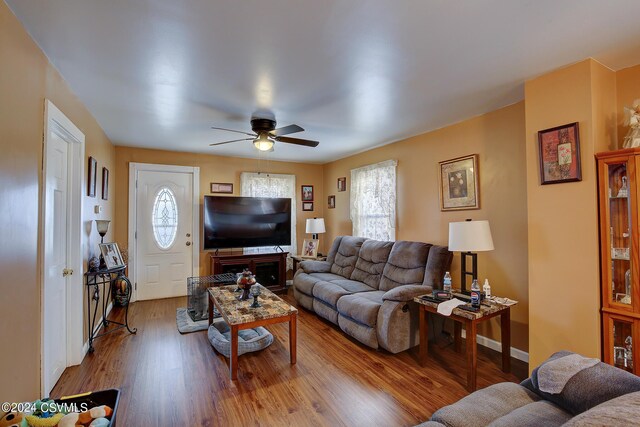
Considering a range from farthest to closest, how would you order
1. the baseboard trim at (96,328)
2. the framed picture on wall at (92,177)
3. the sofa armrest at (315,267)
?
the sofa armrest at (315,267), the framed picture on wall at (92,177), the baseboard trim at (96,328)

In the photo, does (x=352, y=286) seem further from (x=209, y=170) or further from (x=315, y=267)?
(x=209, y=170)

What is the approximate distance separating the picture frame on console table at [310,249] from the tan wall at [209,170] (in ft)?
1.63

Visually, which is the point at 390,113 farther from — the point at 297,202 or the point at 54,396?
the point at 54,396

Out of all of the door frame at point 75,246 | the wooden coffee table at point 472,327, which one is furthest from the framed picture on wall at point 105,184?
the wooden coffee table at point 472,327

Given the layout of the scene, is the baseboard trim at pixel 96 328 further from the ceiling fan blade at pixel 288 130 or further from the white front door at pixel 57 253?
the ceiling fan blade at pixel 288 130

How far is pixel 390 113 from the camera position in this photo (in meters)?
3.21

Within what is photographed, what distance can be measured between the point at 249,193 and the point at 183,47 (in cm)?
370

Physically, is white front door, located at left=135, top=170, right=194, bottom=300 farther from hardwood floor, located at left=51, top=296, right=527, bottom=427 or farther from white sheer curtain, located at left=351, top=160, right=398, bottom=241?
white sheer curtain, located at left=351, top=160, right=398, bottom=241

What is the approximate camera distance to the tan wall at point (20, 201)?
1535 mm

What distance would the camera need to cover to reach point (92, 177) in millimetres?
3113

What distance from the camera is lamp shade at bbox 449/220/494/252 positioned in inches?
100

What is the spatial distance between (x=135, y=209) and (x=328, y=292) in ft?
11.2

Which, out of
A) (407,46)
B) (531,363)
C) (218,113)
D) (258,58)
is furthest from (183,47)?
(531,363)

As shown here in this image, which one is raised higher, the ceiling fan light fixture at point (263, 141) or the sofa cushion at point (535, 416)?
the ceiling fan light fixture at point (263, 141)
